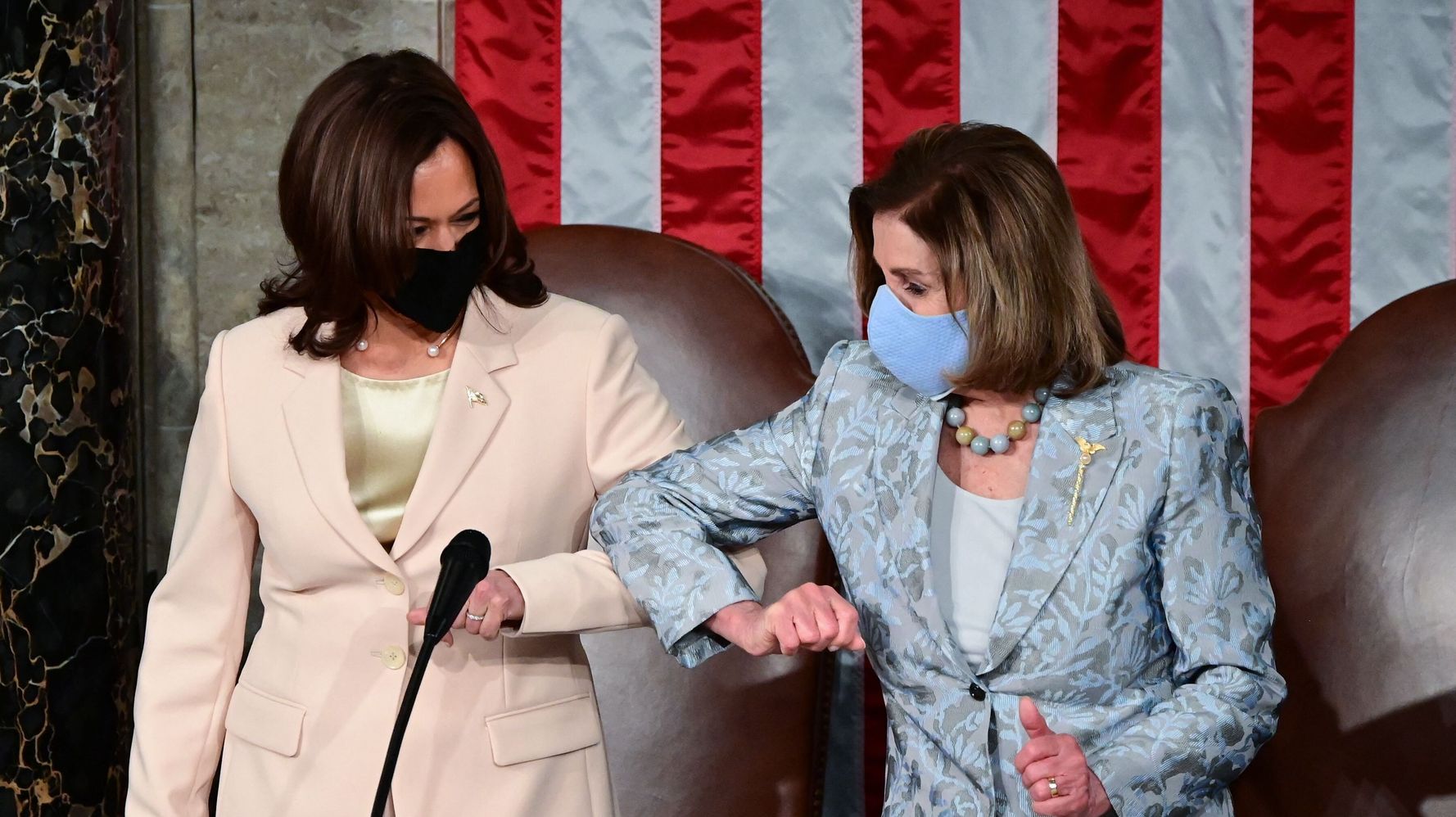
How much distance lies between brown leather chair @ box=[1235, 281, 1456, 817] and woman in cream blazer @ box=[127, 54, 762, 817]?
128cm

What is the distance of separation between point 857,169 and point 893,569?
137 cm

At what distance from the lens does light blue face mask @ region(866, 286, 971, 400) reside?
172 centimetres

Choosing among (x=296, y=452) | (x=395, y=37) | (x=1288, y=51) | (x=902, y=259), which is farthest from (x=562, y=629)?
(x=1288, y=51)

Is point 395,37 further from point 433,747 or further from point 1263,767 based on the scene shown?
point 1263,767

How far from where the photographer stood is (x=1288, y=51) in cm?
285

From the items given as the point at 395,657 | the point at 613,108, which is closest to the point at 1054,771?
the point at 395,657

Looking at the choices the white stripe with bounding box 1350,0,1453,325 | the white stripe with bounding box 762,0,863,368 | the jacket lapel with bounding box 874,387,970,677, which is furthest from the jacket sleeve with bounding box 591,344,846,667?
the white stripe with bounding box 1350,0,1453,325

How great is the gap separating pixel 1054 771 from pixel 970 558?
1.03ft

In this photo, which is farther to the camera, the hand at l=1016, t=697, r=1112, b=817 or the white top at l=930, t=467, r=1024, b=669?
the white top at l=930, t=467, r=1024, b=669

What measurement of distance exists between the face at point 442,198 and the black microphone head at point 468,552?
46cm

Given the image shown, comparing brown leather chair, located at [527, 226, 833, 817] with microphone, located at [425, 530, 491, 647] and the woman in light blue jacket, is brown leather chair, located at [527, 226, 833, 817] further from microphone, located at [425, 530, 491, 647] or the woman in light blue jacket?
microphone, located at [425, 530, 491, 647]

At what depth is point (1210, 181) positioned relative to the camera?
9.43 ft

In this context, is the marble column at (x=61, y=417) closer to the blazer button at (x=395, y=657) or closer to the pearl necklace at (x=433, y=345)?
the pearl necklace at (x=433, y=345)

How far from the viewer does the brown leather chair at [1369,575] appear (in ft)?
7.91
